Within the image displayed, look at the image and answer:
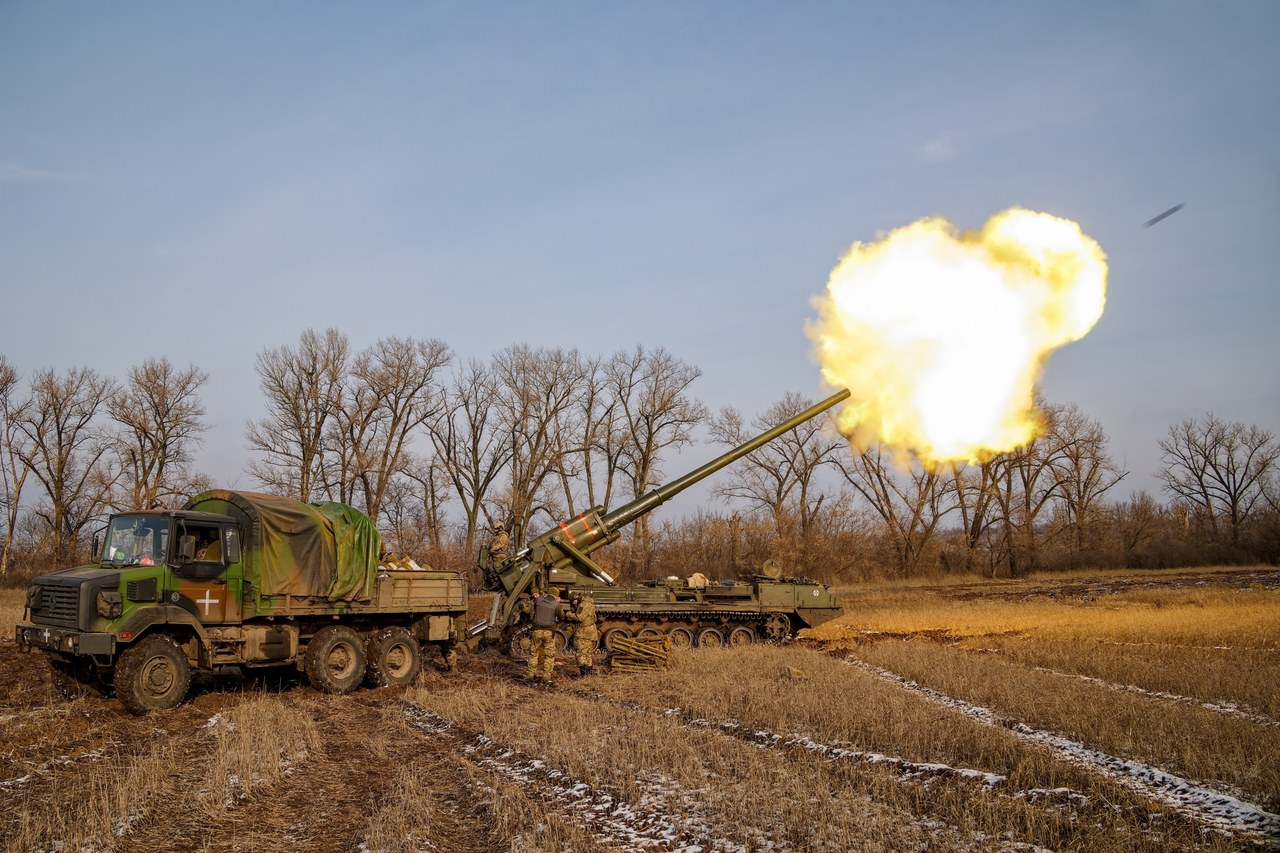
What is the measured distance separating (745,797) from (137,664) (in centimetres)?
924

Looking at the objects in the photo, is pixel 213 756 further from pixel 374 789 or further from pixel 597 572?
pixel 597 572

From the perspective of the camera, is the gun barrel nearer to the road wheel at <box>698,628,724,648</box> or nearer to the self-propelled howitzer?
the self-propelled howitzer

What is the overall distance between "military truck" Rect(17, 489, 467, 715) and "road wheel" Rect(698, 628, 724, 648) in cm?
769

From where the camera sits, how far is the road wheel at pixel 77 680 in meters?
13.8

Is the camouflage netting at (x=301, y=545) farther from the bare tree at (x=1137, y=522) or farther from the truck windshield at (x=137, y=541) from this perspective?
the bare tree at (x=1137, y=522)

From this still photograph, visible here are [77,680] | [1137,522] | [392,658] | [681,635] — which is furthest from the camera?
[1137,522]

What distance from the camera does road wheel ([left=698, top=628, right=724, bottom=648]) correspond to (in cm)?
2289

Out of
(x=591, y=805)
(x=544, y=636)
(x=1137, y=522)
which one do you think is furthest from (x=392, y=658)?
(x=1137, y=522)

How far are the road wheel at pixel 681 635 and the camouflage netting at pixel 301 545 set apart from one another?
889cm

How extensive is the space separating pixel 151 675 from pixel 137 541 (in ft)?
6.69

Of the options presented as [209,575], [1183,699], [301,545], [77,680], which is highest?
[301,545]

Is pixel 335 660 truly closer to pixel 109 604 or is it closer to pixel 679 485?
pixel 109 604

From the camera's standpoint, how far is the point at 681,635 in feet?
74.7

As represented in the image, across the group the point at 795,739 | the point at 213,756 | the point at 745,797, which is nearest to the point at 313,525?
the point at 213,756
